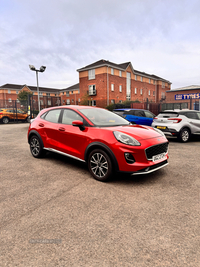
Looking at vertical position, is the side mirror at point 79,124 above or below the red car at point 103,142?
above

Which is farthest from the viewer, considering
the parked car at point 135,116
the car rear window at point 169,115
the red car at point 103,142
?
the parked car at point 135,116

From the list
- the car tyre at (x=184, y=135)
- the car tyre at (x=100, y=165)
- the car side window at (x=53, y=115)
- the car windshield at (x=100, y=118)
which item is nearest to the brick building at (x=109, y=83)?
the car tyre at (x=184, y=135)

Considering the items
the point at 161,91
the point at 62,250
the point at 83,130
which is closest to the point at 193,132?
the point at 83,130

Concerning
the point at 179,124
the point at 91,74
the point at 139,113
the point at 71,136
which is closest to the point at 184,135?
the point at 179,124

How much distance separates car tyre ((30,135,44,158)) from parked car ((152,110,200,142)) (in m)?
5.54

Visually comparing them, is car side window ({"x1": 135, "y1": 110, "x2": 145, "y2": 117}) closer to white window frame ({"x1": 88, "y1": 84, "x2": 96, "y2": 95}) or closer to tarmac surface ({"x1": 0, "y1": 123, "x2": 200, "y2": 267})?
tarmac surface ({"x1": 0, "y1": 123, "x2": 200, "y2": 267})

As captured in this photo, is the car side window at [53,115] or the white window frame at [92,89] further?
the white window frame at [92,89]

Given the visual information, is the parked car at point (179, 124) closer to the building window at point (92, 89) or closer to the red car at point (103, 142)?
the red car at point (103, 142)

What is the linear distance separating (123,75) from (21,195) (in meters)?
40.1

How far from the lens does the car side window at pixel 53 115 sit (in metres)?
5.00

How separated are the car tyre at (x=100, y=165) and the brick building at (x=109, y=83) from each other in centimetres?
2853

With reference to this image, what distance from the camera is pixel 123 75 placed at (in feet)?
132

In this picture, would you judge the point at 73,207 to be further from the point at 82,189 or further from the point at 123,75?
the point at 123,75

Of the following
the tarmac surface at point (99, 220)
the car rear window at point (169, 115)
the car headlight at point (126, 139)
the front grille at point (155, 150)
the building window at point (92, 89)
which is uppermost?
the building window at point (92, 89)
